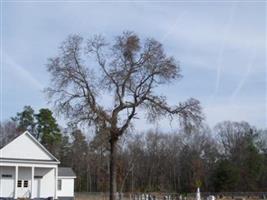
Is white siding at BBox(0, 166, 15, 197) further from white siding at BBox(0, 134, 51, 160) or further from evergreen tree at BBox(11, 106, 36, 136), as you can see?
evergreen tree at BBox(11, 106, 36, 136)

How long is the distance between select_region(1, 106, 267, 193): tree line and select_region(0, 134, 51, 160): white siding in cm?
4076

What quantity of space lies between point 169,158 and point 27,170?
6351cm

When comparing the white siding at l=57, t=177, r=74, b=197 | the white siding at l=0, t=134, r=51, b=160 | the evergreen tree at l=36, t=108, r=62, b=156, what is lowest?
the white siding at l=57, t=177, r=74, b=197

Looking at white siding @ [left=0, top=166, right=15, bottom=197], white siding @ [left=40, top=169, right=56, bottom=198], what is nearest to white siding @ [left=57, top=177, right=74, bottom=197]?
white siding @ [left=40, top=169, right=56, bottom=198]

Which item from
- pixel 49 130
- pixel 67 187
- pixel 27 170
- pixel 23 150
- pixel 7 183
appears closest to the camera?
pixel 7 183

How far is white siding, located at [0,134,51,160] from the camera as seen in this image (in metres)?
53.2

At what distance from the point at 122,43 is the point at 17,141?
846 inches

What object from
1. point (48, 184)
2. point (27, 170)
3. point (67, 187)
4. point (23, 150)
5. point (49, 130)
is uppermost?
point (49, 130)

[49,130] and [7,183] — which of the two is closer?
[7,183]

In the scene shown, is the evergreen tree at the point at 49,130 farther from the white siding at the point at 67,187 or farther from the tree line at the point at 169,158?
the white siding at the point at 67,187

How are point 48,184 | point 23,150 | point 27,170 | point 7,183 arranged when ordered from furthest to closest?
point 48,184, point 27,170, point 23,150, point 7,183

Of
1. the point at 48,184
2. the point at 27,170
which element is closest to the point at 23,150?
the point at 27,170

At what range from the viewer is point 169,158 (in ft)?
376

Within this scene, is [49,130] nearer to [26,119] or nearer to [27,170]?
[26,119]
